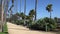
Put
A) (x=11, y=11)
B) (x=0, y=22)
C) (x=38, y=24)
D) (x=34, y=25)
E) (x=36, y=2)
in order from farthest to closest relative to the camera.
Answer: (x=11, y=11)
(x=36, y=2)
(x=34, y=25)
(x=38, y=24)
(x=0, y=22)

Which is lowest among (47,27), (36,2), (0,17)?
(47,27)

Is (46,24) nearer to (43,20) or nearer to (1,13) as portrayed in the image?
(43,20)

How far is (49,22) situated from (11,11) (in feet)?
197

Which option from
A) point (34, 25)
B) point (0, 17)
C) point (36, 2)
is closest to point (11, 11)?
point (36, 2)

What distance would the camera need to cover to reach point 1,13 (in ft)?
58.1

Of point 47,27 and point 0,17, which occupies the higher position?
point 0,17

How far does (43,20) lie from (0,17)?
912cm

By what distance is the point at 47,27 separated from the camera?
80.5 feet

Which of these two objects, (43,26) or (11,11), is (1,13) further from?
(11,11)

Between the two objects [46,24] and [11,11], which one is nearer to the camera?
[46,24]

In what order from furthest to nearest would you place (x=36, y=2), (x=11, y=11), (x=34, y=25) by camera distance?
(x=11, y=11) → (x=36, y=2) → (x=34, y=25)

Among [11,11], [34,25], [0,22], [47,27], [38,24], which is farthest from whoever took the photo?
[11,11]

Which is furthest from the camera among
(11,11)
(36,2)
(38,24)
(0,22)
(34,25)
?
(11,11)

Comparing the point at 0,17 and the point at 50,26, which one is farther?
the point at 50,26
